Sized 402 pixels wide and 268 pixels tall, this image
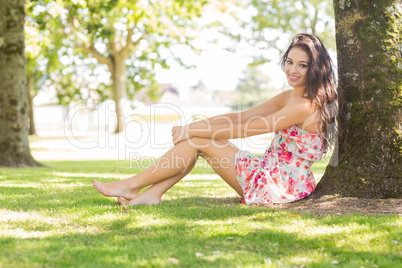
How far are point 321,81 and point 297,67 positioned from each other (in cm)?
28

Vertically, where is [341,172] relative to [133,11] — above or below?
below

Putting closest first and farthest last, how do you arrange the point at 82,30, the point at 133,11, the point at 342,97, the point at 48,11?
the point at 342,97 → the point at 48,11 → the point at 133,11 → the point at 82,30

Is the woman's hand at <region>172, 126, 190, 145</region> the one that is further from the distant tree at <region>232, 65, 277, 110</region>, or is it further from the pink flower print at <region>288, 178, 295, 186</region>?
the distant tree at <region>232, 65, 277, 110</region>

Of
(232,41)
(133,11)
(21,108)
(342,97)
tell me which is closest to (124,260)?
(342,97)

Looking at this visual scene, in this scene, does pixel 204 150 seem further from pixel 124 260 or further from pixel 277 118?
pixel 124 260

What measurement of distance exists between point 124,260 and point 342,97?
9.95 feet

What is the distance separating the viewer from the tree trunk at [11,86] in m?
10.5

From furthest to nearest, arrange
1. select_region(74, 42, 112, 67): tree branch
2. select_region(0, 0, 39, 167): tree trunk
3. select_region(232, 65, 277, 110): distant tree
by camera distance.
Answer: select_region(232, 65, 277, 110): distant tree
select_region(74, 42, 112, 67): tree branch
select_region(0, 0, 39, 167): tree trunk

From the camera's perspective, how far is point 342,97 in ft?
15.8

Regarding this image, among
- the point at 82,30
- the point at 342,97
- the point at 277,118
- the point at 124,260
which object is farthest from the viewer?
the point at 82,30

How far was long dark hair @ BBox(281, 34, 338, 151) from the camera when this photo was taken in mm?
4543

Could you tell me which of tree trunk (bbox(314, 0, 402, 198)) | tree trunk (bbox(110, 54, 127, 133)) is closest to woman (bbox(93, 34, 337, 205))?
tree trunk (bbox(314, 0, 402, 198))

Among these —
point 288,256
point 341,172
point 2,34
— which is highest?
point 2,34

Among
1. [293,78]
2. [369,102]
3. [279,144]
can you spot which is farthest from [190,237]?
[369,102]
